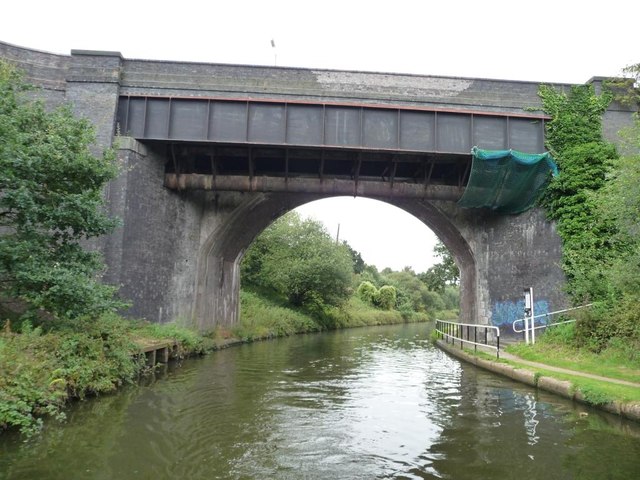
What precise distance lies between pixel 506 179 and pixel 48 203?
492 inches

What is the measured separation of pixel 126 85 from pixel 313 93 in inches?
227

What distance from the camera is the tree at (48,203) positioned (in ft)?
27.9

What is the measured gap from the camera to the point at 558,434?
6387mm

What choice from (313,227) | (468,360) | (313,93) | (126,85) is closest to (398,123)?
(313,93)

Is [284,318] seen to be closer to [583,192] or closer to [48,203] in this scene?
[583,192]

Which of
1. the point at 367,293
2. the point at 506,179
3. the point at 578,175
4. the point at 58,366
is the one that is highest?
the point at 578,175

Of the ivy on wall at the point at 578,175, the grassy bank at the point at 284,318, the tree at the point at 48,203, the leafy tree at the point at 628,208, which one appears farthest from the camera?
the grassy bank at the point at 284,318

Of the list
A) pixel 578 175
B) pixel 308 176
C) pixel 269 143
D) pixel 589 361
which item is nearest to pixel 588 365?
pixel 589 361

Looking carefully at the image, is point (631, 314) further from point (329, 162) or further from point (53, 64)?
point (53, 64)

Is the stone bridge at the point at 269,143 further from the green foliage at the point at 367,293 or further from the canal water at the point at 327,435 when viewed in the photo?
the green foliage at the point at 367,293

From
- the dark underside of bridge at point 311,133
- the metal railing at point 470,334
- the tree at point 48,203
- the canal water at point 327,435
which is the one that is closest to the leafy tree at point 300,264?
the metal railing at point 470,334

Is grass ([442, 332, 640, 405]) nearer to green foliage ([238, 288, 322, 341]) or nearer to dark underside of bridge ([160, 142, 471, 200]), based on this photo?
dark underside of bridge ([160, 142, 471, 200])

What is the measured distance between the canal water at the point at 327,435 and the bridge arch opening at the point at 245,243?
25.8ft

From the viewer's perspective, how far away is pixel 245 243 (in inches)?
830
